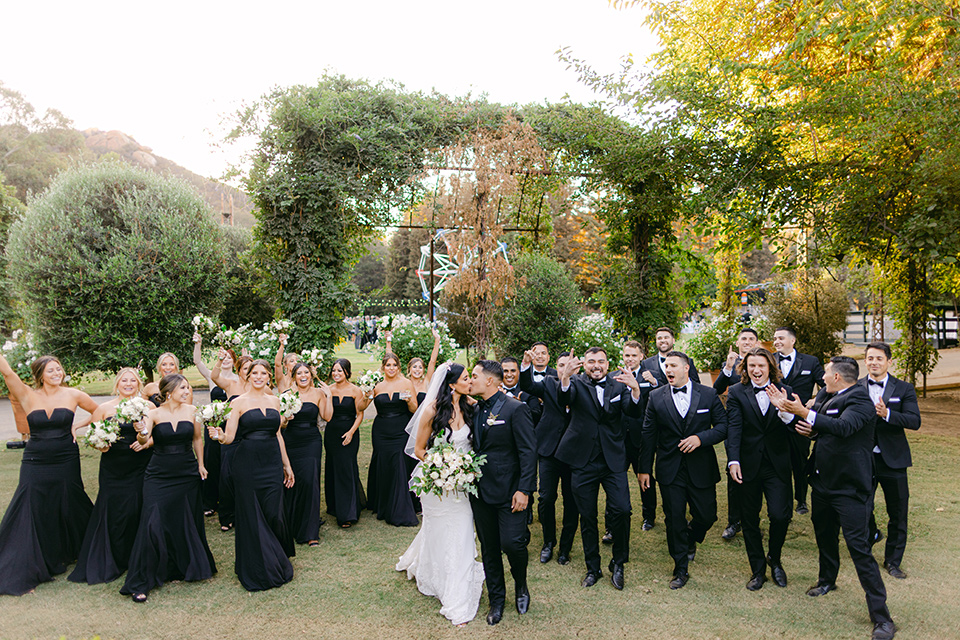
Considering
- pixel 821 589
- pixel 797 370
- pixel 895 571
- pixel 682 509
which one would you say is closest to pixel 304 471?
pixel 682 509

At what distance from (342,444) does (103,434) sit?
2.58m

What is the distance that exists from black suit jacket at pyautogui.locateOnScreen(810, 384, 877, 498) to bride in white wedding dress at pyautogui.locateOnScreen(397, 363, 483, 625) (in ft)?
9.00

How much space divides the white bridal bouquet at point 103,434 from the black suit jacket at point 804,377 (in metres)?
6.86

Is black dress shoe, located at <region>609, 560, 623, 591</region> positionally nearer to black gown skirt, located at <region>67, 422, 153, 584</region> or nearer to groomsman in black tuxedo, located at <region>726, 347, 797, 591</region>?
groomsman in black tuxedo, located at <region>726, 347, 797, 591</region>

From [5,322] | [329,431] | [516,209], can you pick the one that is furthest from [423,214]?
[5,322]

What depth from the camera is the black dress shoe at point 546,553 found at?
583 cm

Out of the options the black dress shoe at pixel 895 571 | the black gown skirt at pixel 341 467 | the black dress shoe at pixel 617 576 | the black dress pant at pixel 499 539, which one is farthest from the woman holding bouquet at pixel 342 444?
the black dress shoe at pixel 895 571

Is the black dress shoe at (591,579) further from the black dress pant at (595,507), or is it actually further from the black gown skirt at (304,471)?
the black gown skirt at (304,471)

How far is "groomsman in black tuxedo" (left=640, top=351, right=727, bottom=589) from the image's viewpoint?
5.21 meters

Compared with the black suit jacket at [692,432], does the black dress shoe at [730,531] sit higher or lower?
lower

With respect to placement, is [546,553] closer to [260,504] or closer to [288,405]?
[260,504]

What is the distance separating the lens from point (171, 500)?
5.39 metres

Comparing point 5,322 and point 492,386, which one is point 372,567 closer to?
point 492,386

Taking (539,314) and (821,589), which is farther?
(539,314)
